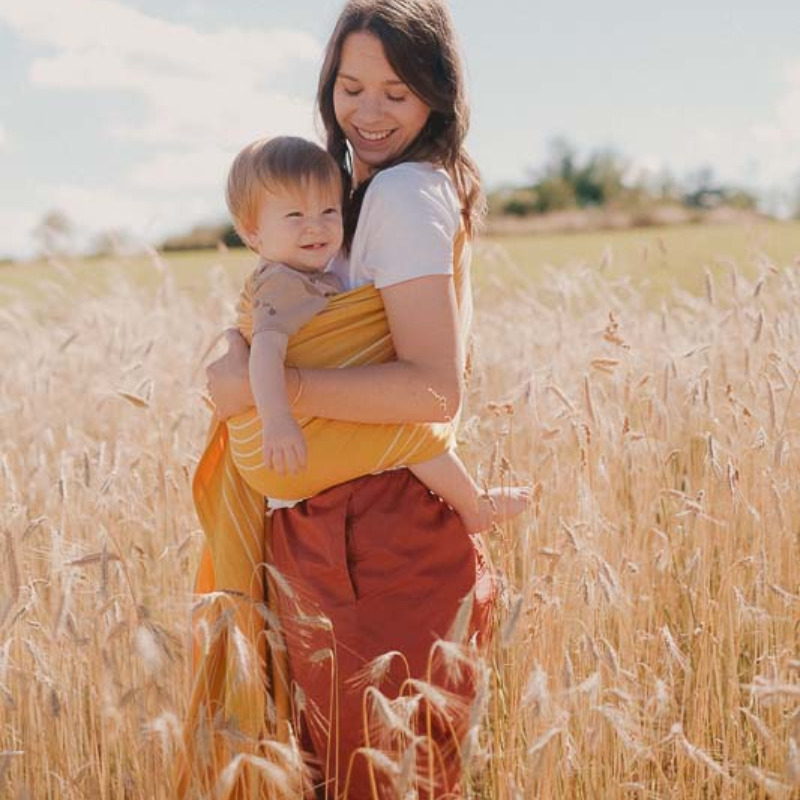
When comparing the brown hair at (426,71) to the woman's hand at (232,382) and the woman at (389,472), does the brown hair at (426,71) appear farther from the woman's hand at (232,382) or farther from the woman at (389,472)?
the woman's hand at (232,382)

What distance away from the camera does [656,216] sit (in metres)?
30.8

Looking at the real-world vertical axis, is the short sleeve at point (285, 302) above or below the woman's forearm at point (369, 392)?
above

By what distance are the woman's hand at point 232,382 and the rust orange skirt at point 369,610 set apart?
21 cm

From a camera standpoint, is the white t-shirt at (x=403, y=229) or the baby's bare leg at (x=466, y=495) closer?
the white t-shirt at (x=403, y=229)

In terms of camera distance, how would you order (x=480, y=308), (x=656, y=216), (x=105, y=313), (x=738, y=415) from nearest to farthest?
(x=738, y=415), (x=105, y=313), (x=480, y=308), (x=656, y=216)

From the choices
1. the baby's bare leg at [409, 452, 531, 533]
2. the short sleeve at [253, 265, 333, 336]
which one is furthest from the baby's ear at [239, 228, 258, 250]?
the baby's bare leg at [409, 452, 531, 533]

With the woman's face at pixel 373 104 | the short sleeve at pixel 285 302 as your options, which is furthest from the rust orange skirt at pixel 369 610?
the woman's face at pixel 373 104

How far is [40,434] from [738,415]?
188 cm

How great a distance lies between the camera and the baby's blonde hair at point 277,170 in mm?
1967

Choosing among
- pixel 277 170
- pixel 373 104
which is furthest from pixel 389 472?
pixel 373 104

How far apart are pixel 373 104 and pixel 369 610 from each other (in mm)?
883

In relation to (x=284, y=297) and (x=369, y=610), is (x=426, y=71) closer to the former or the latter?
(x=284, y=297)

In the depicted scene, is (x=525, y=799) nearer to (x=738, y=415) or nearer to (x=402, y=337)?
(x=402, y=337)

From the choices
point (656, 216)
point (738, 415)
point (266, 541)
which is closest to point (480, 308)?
point (738, 415)
